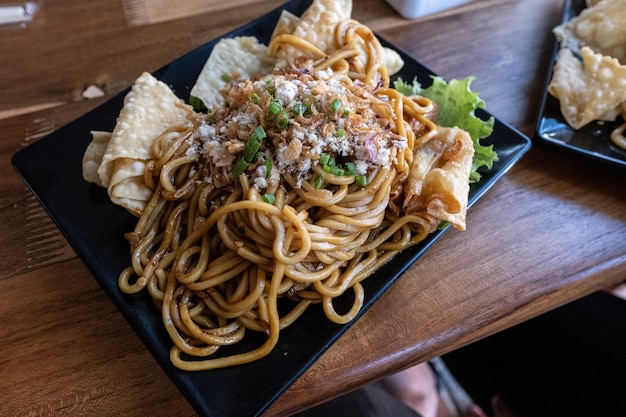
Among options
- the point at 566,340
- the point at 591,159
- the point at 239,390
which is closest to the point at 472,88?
the point at 591,159

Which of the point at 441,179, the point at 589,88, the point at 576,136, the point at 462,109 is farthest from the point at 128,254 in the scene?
the point at 589,88

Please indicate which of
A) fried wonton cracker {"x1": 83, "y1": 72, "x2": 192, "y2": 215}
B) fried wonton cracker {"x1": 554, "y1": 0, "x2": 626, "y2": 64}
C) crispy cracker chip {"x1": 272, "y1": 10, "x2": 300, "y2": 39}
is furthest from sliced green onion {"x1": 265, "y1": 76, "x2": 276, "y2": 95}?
fried wonton cracker {"x1": 554, "y1": 0, "x2": 626, "y2": 64}

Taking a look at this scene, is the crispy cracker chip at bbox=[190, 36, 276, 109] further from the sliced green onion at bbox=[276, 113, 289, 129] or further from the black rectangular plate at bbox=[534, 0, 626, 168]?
the black rectangular plate at bbox=[534, 0, 626, 168]

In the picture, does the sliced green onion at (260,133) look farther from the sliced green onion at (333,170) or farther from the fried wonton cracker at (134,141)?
the fried wonton cracker at (134,141)

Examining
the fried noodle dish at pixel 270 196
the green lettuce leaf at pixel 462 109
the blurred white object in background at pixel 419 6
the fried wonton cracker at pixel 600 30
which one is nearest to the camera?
the fried noodle dish at pixel 270 196

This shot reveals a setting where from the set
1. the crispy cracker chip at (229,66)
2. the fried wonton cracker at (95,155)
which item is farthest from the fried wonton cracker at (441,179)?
the fried wonton cracker at (95,155)

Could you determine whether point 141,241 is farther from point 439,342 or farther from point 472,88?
point 472,88
